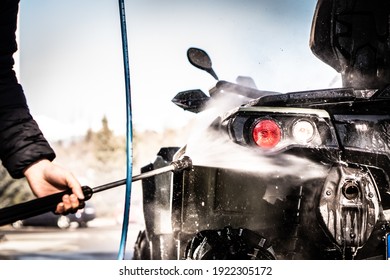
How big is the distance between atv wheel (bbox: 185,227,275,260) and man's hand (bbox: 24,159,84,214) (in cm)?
84

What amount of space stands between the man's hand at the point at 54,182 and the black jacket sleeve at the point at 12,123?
0.08ft

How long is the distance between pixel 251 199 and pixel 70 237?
839 millimetres

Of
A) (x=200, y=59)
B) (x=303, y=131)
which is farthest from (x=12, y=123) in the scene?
(x=200, y=59)

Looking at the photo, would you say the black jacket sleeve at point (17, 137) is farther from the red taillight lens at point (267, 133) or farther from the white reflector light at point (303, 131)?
the white reflector light at point (303, 131)

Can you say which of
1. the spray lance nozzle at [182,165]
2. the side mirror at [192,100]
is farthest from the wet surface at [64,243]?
the side mirror at [192,100]

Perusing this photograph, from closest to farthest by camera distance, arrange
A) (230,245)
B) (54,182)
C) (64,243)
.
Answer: (54,182) → (230,245) → (64,243)

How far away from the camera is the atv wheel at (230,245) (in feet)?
7.04

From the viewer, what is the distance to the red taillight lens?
1936 millimetres

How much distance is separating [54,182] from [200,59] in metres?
1.15

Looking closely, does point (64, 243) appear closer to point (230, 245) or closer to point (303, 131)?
point (230, 245)

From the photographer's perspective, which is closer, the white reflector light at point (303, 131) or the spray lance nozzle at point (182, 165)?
the white reflector light at point (303, 131)

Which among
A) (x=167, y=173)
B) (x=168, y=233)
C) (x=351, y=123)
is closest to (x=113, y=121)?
(x=167, y=173)

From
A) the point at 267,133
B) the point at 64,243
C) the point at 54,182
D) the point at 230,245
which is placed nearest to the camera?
the point at 54,182

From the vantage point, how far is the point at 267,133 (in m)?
1.94
